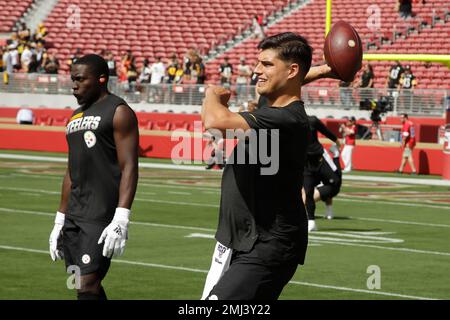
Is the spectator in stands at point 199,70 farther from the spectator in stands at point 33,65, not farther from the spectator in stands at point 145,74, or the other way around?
the spectator in stands at point 33,65

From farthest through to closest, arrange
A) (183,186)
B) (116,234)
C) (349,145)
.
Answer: (349,145) → (183,186) → (116,234)

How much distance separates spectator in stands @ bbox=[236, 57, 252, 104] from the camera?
34188 mm

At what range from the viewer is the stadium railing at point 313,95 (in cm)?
3159

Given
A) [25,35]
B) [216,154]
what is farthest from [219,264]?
[25,35]

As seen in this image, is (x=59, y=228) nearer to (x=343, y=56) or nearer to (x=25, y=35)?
(x=343, y=56)

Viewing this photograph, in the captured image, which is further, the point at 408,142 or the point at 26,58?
the point at 26,58

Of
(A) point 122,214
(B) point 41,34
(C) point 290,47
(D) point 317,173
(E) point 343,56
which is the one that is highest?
(C) point 290,47

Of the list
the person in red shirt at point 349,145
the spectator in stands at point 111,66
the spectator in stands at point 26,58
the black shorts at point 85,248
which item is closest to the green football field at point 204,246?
the black shorts at point 85,248

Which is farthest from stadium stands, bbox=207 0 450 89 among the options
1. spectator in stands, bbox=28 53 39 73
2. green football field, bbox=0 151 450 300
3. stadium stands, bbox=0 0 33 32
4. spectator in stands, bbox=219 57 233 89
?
green football field, bbox=0 151 450 300

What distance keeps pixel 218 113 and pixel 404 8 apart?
32105 millimetres

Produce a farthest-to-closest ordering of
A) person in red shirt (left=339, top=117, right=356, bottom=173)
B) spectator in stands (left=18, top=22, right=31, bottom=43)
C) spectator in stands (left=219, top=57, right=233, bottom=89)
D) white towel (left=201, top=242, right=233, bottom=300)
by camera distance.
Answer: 1. spectator in stands (left=18, top=22, right=31, bottom=43)
2. spectator in stands (left=219, top=57, right=233, bottom=89)
3. person in red shirt (left=339, top=117, right=356, bottom=173)
4. white towel (left=201, top=242, right=233, bottom=300)

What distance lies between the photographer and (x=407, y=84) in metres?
32.4

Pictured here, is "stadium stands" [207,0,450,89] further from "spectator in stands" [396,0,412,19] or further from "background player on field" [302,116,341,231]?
"background player on field" [302,116,341,231]
